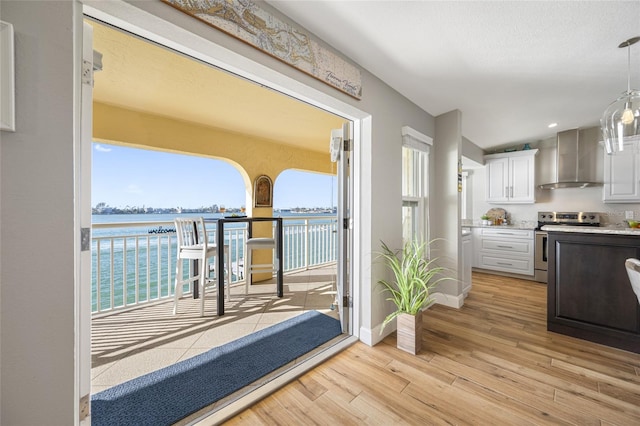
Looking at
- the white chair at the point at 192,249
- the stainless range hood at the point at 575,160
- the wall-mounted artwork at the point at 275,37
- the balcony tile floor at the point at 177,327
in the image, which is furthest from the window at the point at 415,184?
the stainless range hood at the point at 575,160

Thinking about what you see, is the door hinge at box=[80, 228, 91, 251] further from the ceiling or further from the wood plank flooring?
the ceiling

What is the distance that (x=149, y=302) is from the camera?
9.98 ft

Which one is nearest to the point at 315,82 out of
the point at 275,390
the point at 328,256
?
the point at 275,390

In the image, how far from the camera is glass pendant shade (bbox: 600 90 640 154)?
189cm

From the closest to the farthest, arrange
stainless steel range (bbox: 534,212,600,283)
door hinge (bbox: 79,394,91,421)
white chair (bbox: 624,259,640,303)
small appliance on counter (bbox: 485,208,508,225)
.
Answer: door hinge (bbox: 79,394,91,421), white chair (bbox: 624,259,640,303), stainless steel range (bbox: 534,212,600,283), small appliance on counter (bbox: 485,208,508,225)

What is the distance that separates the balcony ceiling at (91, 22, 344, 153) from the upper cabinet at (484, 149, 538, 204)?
3.46m

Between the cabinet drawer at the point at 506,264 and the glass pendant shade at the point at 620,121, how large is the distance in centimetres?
275

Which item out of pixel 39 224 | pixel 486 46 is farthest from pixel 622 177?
pixel 39 224

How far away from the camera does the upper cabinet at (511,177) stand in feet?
14.5

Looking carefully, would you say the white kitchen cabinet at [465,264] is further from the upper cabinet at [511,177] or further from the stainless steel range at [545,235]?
the upper cabinet at [511,177]

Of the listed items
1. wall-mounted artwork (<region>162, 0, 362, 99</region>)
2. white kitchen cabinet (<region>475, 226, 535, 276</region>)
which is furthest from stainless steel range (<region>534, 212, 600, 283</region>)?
wall-mounted artwork (<region>162, 0, 362, 99</region>)

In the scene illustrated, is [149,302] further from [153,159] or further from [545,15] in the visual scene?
[545,15]

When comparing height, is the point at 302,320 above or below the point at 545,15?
below

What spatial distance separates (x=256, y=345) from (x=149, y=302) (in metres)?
1.81
